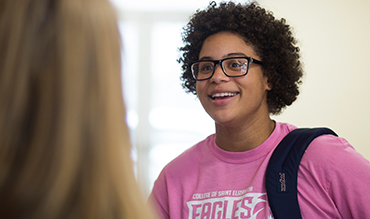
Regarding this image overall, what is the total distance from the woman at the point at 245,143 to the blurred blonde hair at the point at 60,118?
3.30 ft

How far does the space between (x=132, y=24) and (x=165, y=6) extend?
0.48 metres

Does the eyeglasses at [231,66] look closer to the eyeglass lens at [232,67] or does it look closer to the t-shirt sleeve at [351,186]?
the eyeglass lens at [232,67]

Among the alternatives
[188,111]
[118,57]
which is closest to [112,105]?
[118,57]

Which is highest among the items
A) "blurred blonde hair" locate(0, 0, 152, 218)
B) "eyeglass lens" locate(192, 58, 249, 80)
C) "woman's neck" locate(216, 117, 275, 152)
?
"eyeglass lens" locate(192, 58, 249, 80)

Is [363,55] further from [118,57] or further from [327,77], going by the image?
[118,57]

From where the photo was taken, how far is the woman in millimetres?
1323

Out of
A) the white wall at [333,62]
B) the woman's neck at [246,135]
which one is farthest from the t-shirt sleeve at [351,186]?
the white wall at [333,62]

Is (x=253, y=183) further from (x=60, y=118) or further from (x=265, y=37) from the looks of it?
(x=60, y=118)

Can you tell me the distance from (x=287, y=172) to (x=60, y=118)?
3.55ft

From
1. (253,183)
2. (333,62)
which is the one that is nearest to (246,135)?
(253,183)

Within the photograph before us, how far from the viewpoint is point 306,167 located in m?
1.37

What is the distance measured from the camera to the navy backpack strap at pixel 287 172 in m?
1.30

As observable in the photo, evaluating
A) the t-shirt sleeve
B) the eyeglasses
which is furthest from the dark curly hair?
the t-shirt sleeve

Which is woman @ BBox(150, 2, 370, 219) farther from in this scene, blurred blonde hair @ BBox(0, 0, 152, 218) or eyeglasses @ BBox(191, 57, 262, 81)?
blurred blonde hair @ BBox(0, 0, 152, 218)
